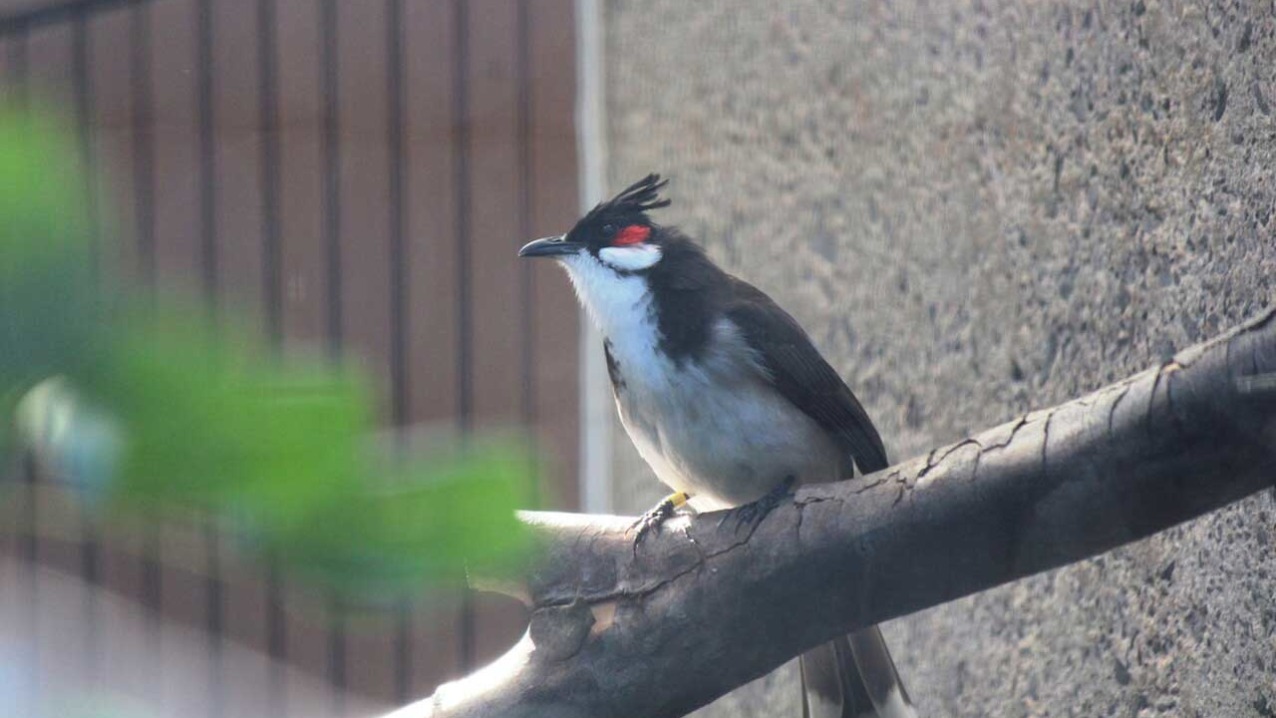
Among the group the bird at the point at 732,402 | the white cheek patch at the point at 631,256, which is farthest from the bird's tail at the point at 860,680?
the white cheek patch at the point at 631,256

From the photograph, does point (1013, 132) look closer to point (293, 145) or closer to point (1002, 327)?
point (1002, 327)

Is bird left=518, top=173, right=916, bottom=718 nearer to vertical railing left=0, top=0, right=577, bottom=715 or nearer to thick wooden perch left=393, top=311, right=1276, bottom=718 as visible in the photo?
thick wooden perch left=393, top=311, right=1276, bottom=718

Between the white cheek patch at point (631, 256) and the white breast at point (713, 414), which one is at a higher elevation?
the white cheek patch at point (631, 256)

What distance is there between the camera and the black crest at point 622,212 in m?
1.85

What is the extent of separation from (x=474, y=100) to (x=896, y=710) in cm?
170

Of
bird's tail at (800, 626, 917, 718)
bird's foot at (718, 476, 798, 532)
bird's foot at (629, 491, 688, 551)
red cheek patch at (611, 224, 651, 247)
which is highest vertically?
red cheek patch at (611, 224, 651, 247)

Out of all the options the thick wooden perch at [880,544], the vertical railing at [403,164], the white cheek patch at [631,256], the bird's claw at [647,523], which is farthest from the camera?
the vertical railing at [403,164]

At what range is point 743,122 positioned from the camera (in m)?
2.31

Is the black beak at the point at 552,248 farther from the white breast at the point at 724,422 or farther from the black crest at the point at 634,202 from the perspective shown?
the white breast at the point at 724,422

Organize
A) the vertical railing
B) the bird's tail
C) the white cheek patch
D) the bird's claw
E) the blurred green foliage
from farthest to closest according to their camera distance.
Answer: the vertical railing, the white cheek patch, the bird's tail, the bird's claw, the blurred green foliage

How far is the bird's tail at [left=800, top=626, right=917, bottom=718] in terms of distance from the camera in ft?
5.41

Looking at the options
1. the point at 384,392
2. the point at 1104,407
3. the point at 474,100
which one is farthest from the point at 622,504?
the point at 384,392

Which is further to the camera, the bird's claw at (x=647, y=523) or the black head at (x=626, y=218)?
the black head at (x=626, y=218)

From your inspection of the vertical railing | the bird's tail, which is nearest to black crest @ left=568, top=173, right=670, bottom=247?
the bird's tail
